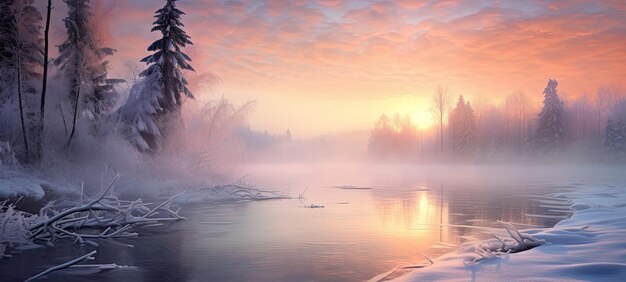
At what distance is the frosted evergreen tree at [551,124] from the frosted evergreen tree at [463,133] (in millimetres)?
12719

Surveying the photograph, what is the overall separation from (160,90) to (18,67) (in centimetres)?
818

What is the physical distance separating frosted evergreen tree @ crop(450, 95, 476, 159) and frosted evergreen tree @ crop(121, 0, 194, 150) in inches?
2506

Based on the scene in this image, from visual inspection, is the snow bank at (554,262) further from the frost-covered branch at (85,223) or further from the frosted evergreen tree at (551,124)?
the frosted evergreen tree at (551,124)

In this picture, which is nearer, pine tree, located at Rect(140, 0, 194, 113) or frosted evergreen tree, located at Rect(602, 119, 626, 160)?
pine tree, located at Rect(140, 0, 194, 113)

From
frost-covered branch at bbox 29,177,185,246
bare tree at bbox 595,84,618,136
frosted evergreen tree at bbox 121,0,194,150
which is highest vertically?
bare tree at bbox 595,84,618,136

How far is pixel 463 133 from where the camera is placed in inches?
3310

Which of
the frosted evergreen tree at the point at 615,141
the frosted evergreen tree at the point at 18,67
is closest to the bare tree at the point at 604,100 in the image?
the frosted evergreen tree at the point at 615,141

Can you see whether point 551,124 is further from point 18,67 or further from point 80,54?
point 18,67

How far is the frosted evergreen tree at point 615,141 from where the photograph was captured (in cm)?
6662

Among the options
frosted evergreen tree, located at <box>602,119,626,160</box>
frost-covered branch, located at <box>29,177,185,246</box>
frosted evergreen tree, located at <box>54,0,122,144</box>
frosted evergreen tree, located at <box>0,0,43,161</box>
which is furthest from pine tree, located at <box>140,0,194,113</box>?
frosted evergreen tree, located at <box>602,119,626,160</box>

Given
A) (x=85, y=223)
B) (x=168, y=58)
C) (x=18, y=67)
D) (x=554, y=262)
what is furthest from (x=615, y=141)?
(x=85, y=223)

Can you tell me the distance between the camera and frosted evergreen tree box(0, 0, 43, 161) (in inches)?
1069

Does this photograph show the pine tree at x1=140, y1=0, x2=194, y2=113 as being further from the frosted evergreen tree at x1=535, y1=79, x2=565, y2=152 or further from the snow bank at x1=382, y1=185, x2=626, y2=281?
the frosted evergreen tree at x1=535, y1=79, x2=565, y2=152

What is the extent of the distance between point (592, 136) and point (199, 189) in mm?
78717
